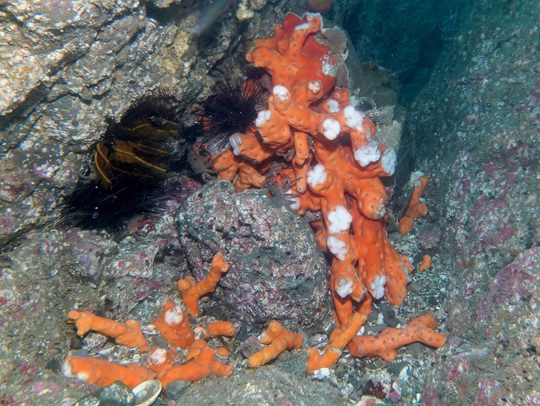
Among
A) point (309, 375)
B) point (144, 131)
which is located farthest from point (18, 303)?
point (309, 375)

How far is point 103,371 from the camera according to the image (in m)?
2.77

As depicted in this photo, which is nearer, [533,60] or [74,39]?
[74,39]

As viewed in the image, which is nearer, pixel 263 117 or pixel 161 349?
pixel 161 349

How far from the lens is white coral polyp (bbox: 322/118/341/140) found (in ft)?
11.0

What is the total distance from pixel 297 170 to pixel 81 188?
224cm

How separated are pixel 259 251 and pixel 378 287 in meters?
1.50

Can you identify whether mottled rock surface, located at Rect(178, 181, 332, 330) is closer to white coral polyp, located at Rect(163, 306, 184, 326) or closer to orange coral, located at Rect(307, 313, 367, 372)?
orange coral, located at Rect(307, 313, 367, 372)

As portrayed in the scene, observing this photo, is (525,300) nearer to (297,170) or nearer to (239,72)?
(297,170)

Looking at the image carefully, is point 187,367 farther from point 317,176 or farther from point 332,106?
point 332,106

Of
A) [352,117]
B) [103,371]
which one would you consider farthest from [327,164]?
[103,371]

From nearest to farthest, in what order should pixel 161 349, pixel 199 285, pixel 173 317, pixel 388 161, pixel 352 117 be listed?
pixel 161 349 < pixel 173 317 < pixel 352 117 < pixel 199 285 < pixel 388 161

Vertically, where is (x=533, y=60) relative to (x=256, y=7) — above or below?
below

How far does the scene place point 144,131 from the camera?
3.47m

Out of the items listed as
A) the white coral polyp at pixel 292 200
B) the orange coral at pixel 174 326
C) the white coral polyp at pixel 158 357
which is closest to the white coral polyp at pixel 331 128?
the white coral polyp at pixel 292 200
